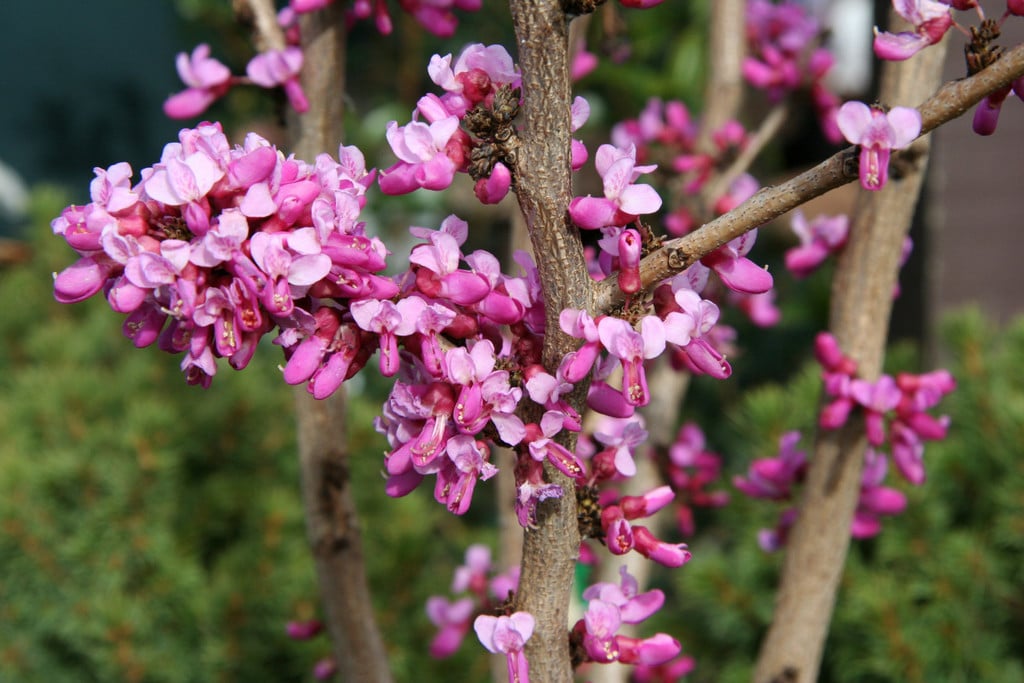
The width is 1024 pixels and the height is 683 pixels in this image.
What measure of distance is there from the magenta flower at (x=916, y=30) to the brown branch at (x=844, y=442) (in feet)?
1.01

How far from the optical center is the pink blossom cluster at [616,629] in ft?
2.21

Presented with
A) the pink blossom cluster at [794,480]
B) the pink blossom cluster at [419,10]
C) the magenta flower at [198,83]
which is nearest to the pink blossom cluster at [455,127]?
the pink blossom cluster at [419,10]

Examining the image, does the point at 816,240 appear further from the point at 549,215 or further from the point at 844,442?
the point at 549,215

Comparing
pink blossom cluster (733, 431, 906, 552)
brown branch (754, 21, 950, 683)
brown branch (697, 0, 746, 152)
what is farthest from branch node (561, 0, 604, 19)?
brown branch (697, 0, 746, 152)

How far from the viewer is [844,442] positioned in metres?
1.01

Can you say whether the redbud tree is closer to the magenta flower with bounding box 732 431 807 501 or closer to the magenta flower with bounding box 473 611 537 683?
the magenta flower with bounding box 473 611 537 683

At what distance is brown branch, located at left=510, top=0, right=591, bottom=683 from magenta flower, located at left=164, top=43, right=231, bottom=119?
55 cm

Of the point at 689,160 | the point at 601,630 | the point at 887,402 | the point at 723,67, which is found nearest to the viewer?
the point at 601,630

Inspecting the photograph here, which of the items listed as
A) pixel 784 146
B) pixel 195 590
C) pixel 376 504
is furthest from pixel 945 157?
pixel 195 590

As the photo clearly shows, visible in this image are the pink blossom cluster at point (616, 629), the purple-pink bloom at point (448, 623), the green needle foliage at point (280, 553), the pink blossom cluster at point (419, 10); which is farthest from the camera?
the green needle foliage at point (280, 553)

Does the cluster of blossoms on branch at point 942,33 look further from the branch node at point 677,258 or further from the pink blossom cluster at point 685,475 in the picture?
the pink blossom cluster at point 685,475

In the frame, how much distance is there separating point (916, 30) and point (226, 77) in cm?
72

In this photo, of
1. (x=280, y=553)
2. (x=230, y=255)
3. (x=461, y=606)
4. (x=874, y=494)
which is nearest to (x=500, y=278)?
(x=230, y=255)

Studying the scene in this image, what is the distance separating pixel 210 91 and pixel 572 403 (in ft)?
2.14
